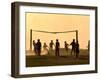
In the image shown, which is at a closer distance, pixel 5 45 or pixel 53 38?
pixel 5 45

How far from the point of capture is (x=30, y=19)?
6.70ft

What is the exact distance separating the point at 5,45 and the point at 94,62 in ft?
3.09

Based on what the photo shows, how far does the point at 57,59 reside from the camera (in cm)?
214

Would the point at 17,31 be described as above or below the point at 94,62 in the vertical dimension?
above

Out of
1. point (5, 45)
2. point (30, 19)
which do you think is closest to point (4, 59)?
point (5, 45)

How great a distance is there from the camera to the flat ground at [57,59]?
204 centimetres

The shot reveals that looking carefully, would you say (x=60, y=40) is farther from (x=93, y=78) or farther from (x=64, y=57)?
(x=93, y=78)

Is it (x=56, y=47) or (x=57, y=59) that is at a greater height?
(x=56, y=47)

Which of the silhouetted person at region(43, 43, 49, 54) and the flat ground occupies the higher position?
the silhouetted person at region(43, 43, 49, 54)

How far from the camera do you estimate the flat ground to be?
204cm

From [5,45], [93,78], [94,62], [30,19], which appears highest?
[30,19]

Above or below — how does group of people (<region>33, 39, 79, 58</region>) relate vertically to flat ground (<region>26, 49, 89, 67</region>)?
above

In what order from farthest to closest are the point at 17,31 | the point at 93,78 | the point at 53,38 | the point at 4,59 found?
the point at 93,78
the point at 53,38
the point at 17,31
the point at 4,59

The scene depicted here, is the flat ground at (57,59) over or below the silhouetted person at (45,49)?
below
